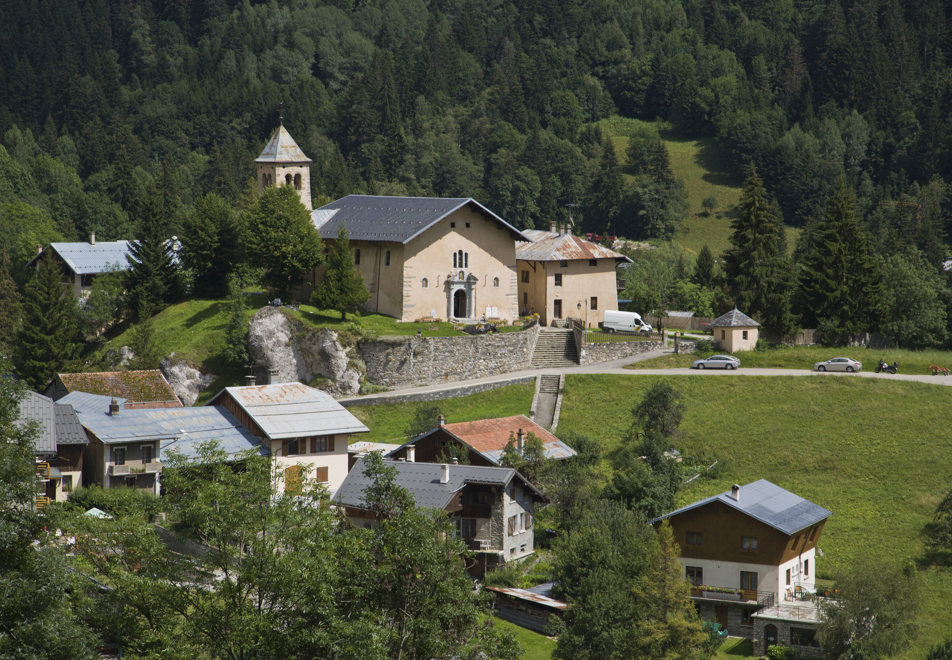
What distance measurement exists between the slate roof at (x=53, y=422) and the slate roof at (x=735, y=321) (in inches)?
1302

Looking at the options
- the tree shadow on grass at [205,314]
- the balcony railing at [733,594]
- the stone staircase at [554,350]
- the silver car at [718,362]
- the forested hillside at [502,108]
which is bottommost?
the balcony railing at [733,594]

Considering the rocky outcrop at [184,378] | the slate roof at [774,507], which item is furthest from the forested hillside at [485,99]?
the slate roof at [774,507]

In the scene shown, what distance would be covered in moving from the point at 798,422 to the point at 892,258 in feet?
82.9

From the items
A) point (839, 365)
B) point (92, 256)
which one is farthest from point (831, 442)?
point (92, 256)

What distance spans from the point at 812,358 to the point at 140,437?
33816 mm

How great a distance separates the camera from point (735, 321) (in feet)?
224

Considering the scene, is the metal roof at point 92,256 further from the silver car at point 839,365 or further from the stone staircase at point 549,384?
the silver car at point 839,365

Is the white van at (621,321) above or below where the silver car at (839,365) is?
above

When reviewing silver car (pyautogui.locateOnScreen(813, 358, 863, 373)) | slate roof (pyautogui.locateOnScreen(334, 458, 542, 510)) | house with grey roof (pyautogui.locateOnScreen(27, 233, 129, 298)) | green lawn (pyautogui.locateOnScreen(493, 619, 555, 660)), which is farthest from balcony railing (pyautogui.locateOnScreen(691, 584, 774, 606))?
house with grey roof (pyautogui.locateOnScreen(27, 233, 129, 298))

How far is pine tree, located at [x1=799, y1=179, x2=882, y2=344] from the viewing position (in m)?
70.0

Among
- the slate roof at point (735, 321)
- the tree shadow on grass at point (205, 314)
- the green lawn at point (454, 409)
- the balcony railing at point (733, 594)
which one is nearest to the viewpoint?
the balcony railing at point (733, 594)

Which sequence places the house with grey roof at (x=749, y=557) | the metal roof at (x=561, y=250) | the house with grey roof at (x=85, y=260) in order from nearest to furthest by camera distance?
the house with grey roof at (x=749, y=557) < the metal roof at (x=561, y=250) < the house with grey roof at (x=85, y=260)

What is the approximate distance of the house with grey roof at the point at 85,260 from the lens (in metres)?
82.1

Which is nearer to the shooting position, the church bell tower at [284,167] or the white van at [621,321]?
the white van at [621,321]
